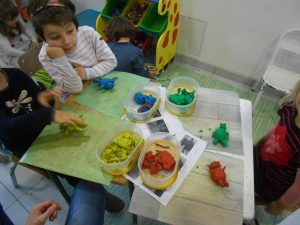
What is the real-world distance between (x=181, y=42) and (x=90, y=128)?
1.80 meters

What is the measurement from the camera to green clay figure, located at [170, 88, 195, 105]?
105 cm

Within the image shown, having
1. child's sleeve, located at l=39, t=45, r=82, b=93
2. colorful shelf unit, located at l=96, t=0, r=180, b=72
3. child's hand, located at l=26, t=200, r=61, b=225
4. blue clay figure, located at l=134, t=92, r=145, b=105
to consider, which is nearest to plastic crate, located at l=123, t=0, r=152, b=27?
colorful shelf unit, located at l=96, t=0, r=180, b=72

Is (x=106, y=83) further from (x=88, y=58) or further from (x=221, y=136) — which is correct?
(x=221, y=136)

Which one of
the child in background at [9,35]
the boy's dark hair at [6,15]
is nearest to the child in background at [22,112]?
the child in background at [9,35]

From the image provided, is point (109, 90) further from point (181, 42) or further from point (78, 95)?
point (181, 42)

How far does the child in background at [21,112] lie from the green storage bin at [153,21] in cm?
137

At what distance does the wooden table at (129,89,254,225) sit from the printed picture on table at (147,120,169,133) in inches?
3.7

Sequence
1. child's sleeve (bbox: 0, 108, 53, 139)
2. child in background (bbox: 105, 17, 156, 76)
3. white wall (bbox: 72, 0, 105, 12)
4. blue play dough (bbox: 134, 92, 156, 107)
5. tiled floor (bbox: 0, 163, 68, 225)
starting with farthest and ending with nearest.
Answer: white wall (bbox: 72, 0, 105, 12)
child in background (bbox: 105, 17, 156, 76)
tiled floor (bbox: 0, 163, 68, 225)
blue play dough (bbox: 134, 92, 156, 107)
child's sleeve (bbox: 0, 108, 53, 139)

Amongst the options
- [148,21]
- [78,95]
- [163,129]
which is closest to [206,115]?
[163,129]

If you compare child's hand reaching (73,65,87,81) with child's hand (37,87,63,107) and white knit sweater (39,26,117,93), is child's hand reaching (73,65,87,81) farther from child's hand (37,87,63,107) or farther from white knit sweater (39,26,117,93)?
Answer: child's hand (37,87,63,107)

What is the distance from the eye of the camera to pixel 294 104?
1.00 meters

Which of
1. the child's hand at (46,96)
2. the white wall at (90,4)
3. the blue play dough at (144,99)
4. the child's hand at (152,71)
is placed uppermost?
the blue play dough at (144,99)

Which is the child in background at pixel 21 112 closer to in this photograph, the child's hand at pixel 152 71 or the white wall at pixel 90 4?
the child's hand at pixel 152 71

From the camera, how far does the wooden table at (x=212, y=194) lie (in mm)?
752
